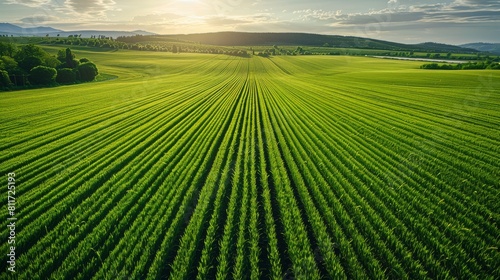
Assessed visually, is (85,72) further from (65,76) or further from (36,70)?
(36,70)

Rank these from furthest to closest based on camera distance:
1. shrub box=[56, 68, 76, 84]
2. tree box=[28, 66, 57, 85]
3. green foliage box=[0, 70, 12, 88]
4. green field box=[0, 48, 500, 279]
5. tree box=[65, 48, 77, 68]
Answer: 1. tree box=[65, 48, 77, 68]
2. shrub box=[56, 68, 76, 84]
3. tree box=[28, 66, 57, 85]
4. green foliage box=[0, 70, 12, 88]
5. green field box=[0, 48, 500, 279]

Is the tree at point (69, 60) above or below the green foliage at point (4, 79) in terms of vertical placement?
above

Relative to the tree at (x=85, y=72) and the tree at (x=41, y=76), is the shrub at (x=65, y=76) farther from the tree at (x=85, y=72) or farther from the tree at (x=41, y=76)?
the tree at (x=41, y=76)

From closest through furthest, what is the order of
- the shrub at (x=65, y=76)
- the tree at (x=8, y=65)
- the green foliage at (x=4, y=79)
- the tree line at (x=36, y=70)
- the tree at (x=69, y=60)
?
the green foliage at (x=4, y=79) → the tree at (x=8, y=65) → the tree line at (x=36, y=70) → the shrub at (x=65, y=76) → the tree at (x=69, y=60)

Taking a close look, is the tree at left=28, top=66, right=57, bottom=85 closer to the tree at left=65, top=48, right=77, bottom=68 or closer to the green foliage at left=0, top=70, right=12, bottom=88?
the green foliage at left=0, top=70, right=12, bottom=88

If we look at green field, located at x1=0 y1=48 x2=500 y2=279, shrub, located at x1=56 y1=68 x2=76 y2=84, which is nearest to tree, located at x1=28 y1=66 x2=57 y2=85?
shrub, located at x1=56 y1=68 x2=76 y2=84

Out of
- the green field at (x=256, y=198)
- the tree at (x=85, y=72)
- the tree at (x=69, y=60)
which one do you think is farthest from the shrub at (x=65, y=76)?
the green field at (x=256, y=198)

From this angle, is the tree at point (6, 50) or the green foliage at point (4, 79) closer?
the green foliage at point (4, 79)

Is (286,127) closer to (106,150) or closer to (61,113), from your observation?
(106,150)
